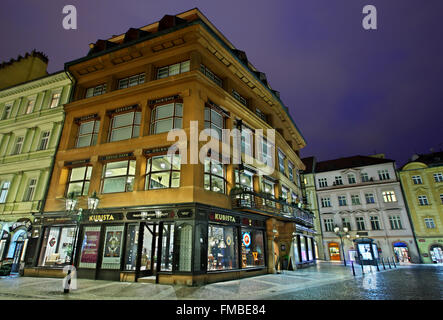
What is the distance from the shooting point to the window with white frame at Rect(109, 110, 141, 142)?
17.3m

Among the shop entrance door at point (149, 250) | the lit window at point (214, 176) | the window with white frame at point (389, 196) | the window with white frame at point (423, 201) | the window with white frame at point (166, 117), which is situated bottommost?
the shop entrance door at point (149, 250)

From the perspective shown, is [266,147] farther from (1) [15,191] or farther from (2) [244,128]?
(1) [15,191]

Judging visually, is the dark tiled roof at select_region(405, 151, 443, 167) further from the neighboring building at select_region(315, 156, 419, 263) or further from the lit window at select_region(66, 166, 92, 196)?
the lit window at select_region(66, 166, 92, 196)

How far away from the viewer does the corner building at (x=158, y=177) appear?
13.7 meters

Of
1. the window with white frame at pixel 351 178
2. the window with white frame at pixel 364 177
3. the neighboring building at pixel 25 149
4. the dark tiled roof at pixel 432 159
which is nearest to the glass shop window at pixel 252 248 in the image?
the neighboring building at pixel 25 149

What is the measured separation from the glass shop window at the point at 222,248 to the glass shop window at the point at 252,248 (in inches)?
35.6

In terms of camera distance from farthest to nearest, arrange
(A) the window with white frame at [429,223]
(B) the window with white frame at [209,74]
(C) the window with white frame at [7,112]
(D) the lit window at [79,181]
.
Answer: (A) the window with white frame at [429,223] → (C) the window with white frame at [7,112] → (B) the window with white frame at [209,74] → (D) the lit window at [79,181]

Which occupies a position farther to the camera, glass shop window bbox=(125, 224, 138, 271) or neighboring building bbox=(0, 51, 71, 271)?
neighboring building bbox=(0, 51, 71, 271)

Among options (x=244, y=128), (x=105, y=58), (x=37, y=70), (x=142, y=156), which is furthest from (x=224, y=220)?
(x=37, y=70)

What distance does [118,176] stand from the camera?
1644cm

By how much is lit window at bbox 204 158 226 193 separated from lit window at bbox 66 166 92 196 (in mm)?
9114

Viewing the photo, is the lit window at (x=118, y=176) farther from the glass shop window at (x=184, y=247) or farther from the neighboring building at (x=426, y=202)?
the neighboring building at (x=426, y=202)

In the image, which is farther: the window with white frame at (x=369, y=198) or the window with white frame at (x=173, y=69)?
the window with white frame at (x=369, y=198)

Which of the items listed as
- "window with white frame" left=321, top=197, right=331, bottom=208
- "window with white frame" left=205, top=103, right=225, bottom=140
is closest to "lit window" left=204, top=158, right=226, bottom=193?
"window with white frame" left=205, top=103, right=225, bottom=140
